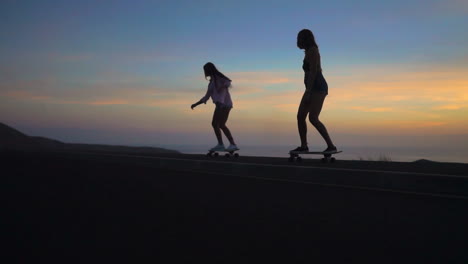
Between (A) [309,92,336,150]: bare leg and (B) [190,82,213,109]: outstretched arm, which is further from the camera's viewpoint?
(B) [190,82,213,109]: outstretched arm

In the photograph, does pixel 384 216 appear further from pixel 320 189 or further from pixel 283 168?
pixel 283 168

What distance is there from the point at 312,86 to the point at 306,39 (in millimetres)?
988

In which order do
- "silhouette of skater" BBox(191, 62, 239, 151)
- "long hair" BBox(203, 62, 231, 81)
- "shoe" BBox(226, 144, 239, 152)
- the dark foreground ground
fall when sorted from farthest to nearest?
"long hair" BBox(203, 62, 231, 81)
"silhouette of skater" BBox(191, 62, 239, 151)
"shoe" BBox(226, 144, 239, 152)
the dark foreground ground

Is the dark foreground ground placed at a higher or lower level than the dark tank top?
lower

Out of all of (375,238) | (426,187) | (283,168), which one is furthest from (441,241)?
(283,168)

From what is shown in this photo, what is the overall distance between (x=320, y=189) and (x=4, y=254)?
4752 millimetres

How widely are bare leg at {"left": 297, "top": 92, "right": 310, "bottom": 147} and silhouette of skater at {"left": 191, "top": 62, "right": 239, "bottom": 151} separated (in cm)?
425

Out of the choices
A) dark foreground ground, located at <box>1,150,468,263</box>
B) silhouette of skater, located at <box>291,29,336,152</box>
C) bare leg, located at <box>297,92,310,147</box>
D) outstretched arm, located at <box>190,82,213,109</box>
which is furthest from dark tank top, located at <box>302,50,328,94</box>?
outstretched arm, located at <box>190,82,213,109</box>

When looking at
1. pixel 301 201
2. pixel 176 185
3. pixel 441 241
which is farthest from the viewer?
pixel 176 185

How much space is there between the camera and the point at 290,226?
181 inches

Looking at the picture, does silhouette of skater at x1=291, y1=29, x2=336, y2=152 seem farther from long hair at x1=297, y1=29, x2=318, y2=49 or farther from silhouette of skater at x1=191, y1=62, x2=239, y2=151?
silhouette of skater at x1=191, y1=62, x2=239, y2=151

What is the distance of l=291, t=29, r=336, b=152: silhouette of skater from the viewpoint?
38.4 feet

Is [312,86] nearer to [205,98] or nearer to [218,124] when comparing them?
[218,124]

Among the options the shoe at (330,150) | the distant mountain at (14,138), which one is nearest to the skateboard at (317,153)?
the shoe at (330,150)
